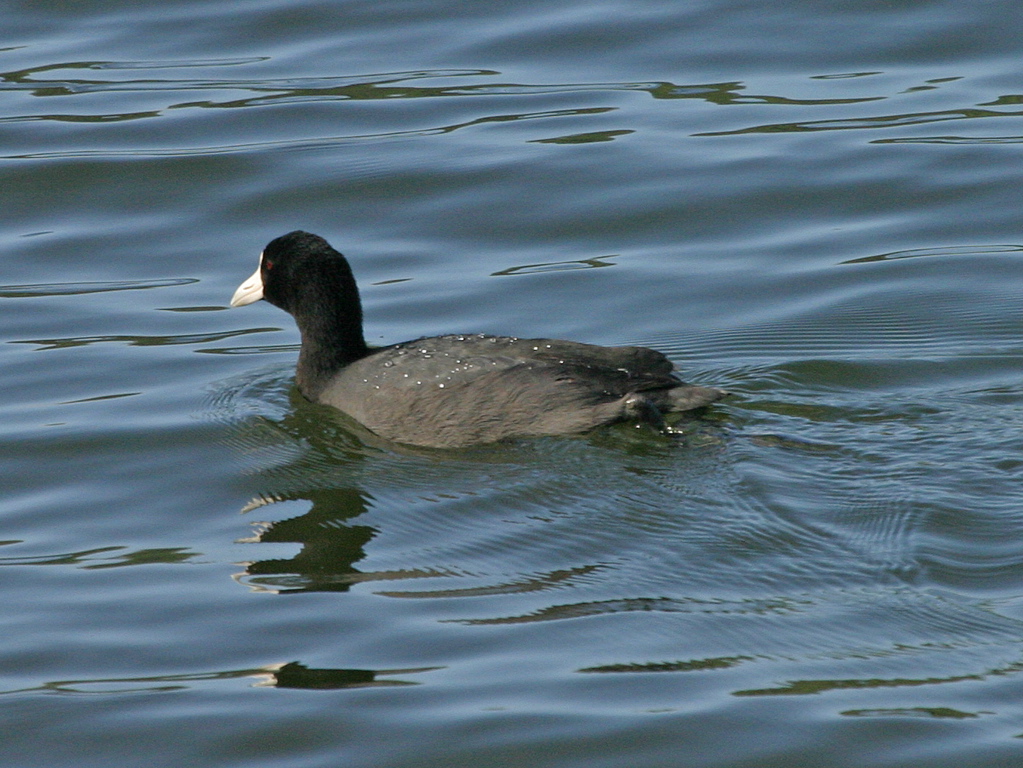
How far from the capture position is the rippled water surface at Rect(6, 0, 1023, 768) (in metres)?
5.46

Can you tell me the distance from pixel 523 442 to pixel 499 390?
0.29 m

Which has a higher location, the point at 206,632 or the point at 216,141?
the point at 216,141

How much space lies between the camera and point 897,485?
697 cm

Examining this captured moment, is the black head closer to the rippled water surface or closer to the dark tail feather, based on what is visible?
the rippled water surface

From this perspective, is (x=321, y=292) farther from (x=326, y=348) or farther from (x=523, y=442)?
(x=523, y=442)

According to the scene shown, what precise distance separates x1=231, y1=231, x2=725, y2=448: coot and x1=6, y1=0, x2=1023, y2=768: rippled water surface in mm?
156

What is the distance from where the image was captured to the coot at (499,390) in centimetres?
777

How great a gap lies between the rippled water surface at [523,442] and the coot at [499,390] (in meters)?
0.16

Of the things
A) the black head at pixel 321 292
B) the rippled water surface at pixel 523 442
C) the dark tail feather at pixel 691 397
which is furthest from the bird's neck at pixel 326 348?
the dark tail feather at pixel 691 397

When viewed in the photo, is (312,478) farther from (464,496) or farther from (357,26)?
(357,26)

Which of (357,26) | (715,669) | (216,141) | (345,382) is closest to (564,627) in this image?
(715,669)

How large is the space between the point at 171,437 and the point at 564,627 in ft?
11.0

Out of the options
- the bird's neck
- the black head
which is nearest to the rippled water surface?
the bird's neck

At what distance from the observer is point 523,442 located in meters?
7.82
